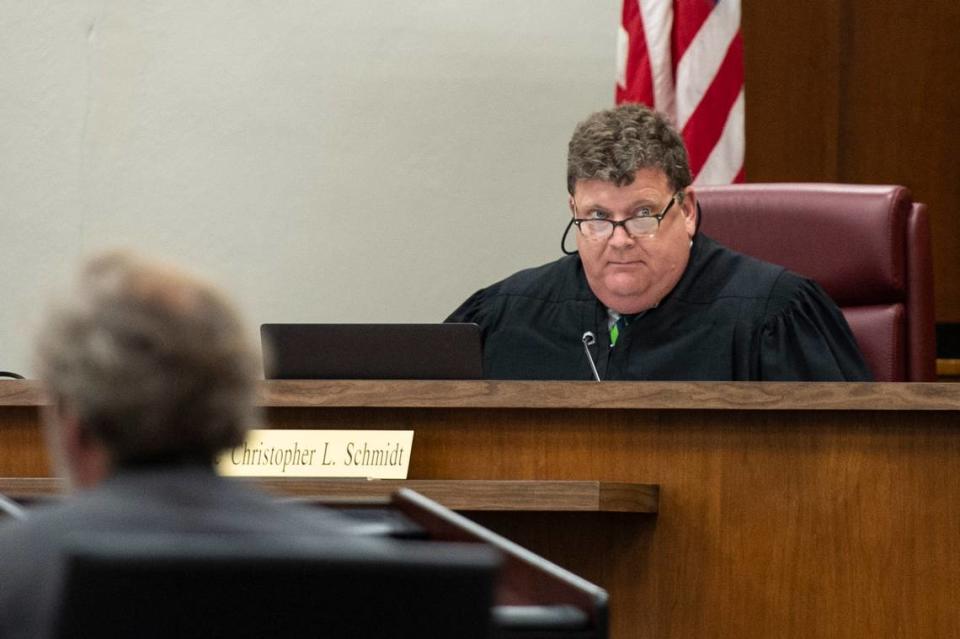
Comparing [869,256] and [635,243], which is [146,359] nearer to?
[635,243]

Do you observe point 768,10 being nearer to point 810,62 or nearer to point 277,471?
point 810,62

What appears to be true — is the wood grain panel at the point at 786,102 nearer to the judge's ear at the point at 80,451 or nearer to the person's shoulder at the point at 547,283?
the person's shoulder at the point at 547,283

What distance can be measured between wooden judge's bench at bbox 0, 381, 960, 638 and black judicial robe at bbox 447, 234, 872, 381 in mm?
726

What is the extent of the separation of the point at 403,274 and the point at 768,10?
127cm

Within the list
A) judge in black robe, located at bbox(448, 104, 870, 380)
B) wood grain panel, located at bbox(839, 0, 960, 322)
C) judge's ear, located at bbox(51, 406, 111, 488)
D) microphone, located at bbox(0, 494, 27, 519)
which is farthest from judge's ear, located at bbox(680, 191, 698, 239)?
judge's ear, located at bbox(51, 406, 111, 488)

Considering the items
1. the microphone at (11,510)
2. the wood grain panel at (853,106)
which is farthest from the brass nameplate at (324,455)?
the wood grain panel at (853,106)

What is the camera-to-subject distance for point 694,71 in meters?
4.10

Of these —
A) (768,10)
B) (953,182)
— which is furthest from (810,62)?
(953,182)

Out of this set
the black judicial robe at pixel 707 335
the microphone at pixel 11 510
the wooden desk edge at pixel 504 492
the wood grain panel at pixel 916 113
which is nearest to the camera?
the microphone at pixel 11 510

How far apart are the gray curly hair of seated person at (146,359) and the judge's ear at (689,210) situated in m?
2.28

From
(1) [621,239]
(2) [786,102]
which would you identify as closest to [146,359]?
(1) [621,239]

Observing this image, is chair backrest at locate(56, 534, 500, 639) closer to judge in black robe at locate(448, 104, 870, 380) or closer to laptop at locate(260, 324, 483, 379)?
laptop at locate(260, 324, 483, 379)

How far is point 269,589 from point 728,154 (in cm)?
328

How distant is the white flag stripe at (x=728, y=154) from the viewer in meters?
4.08
